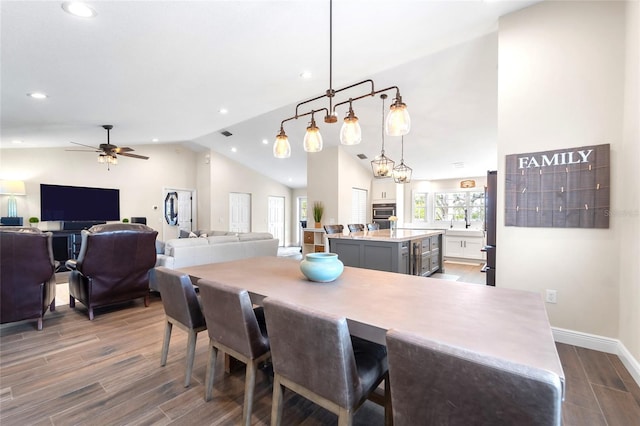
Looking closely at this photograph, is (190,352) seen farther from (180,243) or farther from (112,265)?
(180,243)

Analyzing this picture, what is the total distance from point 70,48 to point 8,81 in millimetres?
1025

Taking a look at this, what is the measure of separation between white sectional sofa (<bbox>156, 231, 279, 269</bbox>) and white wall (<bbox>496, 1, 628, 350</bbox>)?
13.0ft

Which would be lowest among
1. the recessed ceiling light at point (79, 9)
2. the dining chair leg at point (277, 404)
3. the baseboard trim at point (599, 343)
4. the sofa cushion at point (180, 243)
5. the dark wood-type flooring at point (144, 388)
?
the dark wood-type flooring at point (144, 388)

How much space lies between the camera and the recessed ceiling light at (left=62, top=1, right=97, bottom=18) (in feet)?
6.07

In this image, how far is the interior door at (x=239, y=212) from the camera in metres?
9.15

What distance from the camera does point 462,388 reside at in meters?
0.80

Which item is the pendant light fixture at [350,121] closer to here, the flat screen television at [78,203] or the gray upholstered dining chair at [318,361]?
the gray upholstered dining chair at [318,361]

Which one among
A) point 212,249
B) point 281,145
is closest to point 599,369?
point 281,145

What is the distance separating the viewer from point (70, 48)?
2.31m

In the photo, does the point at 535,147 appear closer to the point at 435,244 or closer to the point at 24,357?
the point at 435,244

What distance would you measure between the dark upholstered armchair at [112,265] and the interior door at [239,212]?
5.40m

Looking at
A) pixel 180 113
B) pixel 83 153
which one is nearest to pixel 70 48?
pixel 180 113

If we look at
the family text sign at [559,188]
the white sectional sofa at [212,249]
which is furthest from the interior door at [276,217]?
the family text sign at [559,188]

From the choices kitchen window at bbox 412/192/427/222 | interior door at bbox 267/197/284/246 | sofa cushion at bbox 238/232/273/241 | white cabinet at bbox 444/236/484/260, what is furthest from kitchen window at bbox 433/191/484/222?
interior door at bbox 267/197/284/246
